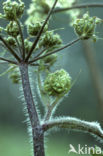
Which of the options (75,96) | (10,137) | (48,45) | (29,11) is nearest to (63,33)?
(75,96)

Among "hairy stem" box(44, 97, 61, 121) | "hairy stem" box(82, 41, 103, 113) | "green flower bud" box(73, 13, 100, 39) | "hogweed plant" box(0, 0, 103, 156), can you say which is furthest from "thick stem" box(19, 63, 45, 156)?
"hairy stem" box(82, 41, 103, 113)

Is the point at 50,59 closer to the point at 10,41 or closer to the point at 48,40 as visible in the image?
the point at 48,40

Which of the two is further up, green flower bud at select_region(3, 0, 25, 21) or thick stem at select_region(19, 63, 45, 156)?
green flower bud at select_region(3, 0, 25, 21)

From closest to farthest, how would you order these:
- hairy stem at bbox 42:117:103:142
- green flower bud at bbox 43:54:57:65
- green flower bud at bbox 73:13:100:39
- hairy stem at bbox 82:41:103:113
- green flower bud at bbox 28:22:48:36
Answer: hairy stem at bbox 42:117:103:142, green flower bud at bbox 73:13:100:39, green flower bud at bbox 28:22:48:36, green flower bud at bbox 43:54:57:65, hairy stem at bbox 82:41:103:113

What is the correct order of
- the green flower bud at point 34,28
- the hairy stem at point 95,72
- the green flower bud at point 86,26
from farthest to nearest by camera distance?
the hairy stem at point 95,72
the green flower bud at point 34,28
the green flower bud at point 86,26

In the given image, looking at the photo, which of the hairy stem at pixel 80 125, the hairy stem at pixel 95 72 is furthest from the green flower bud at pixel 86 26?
the hairy stem at pixel 95 72

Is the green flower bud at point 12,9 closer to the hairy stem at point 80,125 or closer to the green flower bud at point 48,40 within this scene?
the green flower bud at point 48,40

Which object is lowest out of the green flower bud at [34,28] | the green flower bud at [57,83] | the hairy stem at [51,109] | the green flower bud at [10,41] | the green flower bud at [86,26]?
the hairy stem at [51,109]

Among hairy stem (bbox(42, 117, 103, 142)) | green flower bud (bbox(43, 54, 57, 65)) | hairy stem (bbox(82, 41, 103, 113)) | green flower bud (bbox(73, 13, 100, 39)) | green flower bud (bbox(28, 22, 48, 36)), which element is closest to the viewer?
hairy stem (bbox(42, 117, 103, 142))

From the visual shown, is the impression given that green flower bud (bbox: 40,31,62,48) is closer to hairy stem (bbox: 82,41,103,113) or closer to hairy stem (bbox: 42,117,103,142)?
hairy stem (bbox: 42,117,103,142)
